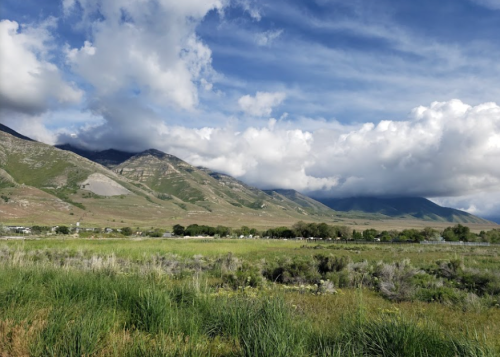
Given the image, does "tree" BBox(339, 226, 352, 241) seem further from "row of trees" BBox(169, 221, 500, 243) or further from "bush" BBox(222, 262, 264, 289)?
"bush" BBox(222, 262, 264, 289)

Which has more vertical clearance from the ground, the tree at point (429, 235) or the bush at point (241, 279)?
the tree at point (429, 235)

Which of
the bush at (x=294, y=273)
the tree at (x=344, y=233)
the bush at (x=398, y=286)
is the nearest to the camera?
the bush at (x=398, y=286)

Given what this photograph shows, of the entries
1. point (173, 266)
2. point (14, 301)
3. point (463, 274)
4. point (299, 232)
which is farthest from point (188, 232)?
point (14, 301)

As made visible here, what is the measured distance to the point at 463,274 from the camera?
18828 mm

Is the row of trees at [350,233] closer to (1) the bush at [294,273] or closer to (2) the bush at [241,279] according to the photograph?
(1) the bush at [294,273]

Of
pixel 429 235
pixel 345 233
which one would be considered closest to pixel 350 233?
pixel 345 233

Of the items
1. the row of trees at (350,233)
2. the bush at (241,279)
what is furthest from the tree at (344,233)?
the bush at (241,279)

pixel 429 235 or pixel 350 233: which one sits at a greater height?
pixel 429 235

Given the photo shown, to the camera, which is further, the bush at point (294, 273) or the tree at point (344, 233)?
the tree at point (344, 233)

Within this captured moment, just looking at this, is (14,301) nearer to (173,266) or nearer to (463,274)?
(173,266)

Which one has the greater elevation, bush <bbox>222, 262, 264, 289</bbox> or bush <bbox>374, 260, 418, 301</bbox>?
bush <bbox>374, 260, 418, 301</bbox>

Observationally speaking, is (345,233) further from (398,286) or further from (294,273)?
(398,286)

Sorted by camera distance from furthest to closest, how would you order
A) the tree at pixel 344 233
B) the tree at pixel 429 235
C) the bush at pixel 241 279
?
1. the tree at pixel 344 233
2. the tree at pixel 429 235
3. the bush at pixel 241 279

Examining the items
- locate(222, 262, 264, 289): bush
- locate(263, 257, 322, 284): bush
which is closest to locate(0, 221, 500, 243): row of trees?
locate(263, 257, 322, 284): bush
